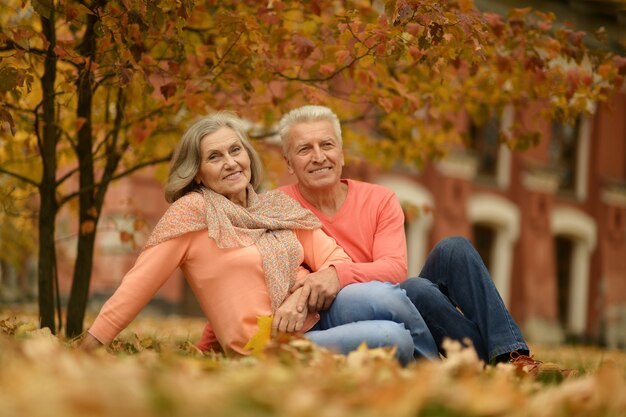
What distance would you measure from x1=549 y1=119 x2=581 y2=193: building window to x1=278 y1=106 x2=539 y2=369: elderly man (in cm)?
1577

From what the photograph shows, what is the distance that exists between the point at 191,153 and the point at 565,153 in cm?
1687

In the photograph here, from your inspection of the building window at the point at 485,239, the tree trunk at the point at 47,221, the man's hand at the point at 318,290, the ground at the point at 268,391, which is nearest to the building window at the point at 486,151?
the building window at the point at 485,239

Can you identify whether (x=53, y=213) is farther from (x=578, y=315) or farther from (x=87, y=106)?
(x=578, y=315)

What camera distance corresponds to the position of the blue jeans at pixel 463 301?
13.3ft

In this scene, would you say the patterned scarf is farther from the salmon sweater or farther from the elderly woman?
the salmon sweater

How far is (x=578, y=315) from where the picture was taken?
20047 mm

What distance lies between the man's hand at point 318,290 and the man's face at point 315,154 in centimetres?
57

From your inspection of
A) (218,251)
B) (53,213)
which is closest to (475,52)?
(218,251)

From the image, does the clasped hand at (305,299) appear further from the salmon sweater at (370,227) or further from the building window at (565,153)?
the building window at (565,153)

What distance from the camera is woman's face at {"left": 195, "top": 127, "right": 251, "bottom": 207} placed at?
400 centimetres

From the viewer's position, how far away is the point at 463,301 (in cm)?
414

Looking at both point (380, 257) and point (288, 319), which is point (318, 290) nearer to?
point (288, 319)

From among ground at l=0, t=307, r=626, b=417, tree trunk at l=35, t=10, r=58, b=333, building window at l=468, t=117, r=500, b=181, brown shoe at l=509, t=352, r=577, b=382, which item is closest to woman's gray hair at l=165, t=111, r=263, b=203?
ground at l=0, t=307, r=626, b=417

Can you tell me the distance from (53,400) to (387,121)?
5.13m
